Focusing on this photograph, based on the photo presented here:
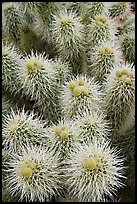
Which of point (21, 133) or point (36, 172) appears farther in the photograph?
point (21, 133)

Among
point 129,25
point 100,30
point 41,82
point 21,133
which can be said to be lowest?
point 21,133

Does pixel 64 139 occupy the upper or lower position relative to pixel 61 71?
lower

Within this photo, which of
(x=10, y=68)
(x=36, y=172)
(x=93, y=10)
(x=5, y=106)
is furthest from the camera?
(x=93, y=10)

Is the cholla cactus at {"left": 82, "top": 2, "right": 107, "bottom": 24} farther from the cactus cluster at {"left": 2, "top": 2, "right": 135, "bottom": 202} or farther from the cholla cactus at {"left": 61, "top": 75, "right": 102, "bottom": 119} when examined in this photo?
the cholla cactus at {"left": 61, "top": 75, "right": 102, "bottom": 119}

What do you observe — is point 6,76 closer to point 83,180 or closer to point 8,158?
point 8,158

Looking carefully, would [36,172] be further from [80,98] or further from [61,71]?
[61,71]

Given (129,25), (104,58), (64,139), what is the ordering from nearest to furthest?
(64,139)
(104,58)
(129,25)

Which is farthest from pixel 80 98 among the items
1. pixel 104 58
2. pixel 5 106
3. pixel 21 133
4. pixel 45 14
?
pixel 45 14
